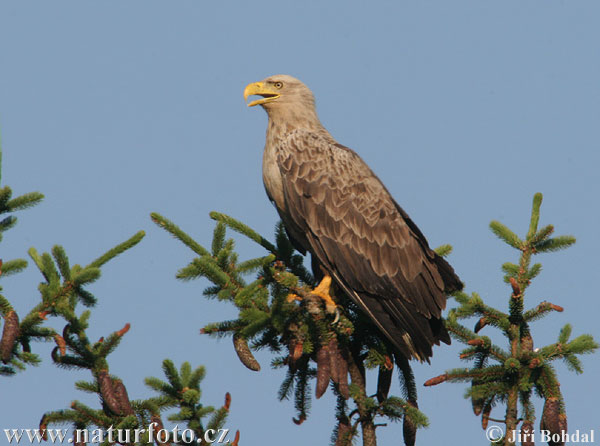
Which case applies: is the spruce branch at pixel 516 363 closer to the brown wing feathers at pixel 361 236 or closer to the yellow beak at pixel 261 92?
the brown wing feathers at pixel 361 236

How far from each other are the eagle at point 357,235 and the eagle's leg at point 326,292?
0.06ft

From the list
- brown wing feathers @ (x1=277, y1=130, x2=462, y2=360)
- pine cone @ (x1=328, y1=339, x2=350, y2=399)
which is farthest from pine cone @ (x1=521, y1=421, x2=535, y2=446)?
brown wing feathers @ (x1=277, y1=130, x2=462, y2=360)

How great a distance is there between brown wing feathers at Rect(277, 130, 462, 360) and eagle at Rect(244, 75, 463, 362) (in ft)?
0.03

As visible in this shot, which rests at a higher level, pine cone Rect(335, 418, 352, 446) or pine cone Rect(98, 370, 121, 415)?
pine cone Rect(335, 418, 352, 446)

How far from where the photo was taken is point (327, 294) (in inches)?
314

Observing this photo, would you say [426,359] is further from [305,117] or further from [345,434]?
[305,117]

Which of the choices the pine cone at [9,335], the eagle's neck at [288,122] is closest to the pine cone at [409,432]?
the pine cone at [9,335]

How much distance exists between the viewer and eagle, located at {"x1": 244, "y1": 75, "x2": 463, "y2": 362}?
8266 mm

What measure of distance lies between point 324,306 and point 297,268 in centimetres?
108

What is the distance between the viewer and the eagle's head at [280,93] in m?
9.80

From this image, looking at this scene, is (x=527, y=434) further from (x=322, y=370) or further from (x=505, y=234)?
(x=505, y=234)

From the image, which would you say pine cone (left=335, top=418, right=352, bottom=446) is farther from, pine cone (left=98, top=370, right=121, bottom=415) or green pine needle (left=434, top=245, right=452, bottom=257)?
green pine needle (left=434, top=245, right=452, bottom=257)

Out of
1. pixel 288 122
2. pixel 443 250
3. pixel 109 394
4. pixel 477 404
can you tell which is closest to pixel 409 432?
pixel 477 404

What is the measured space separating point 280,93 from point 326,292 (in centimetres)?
287
